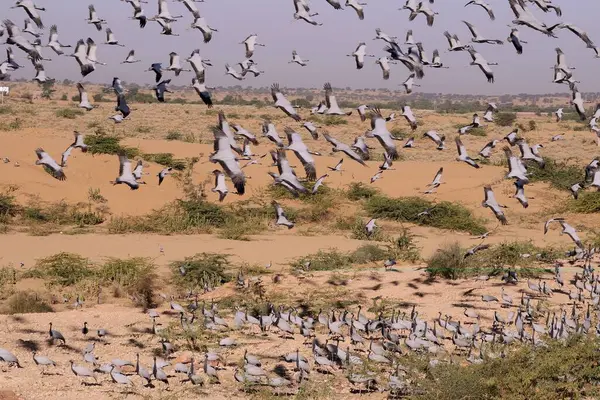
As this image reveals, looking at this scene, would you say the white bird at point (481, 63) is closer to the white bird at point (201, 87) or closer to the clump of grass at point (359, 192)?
the white bird at point (201, 87)

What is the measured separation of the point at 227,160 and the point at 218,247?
8.13 m

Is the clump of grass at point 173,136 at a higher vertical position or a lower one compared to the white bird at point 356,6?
lower

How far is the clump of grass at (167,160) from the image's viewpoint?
2708 cm

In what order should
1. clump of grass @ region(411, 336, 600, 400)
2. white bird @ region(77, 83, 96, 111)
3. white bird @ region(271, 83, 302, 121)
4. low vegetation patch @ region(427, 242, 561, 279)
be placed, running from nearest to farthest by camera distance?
1. clump of grass @ region(411, 336, 600, 400)
2. white bird @ region(271, 83, 302, 121)
3. white bird @ region(77, 83, 96, 111)
4. low vegetation patch @ region(427, 242, 561, 279)

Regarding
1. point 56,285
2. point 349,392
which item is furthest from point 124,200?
point 349,392

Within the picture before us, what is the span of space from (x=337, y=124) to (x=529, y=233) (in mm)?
28418

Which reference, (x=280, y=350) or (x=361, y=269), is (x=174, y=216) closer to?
(x=361, y=269)

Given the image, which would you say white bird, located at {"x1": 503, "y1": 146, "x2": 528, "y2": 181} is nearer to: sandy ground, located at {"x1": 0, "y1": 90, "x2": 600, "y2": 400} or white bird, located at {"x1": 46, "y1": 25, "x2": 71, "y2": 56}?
sandy ground, located at {"x1": 0, "y1": 90, "x2": 600, "y2": 400}

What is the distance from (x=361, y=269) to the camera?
15500 millimetres

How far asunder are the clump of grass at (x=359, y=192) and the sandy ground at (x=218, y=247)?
70cm

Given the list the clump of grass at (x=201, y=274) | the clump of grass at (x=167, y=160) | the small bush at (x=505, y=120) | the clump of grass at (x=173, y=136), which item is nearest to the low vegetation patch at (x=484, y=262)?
the clump of grass at (x=201, y=274)

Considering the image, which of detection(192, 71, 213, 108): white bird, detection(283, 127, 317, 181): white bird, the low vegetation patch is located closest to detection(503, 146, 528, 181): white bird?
the low vegetation patch

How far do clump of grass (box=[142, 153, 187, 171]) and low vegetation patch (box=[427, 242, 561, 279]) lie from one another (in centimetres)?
1344

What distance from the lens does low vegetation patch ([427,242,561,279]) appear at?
48.2 feet
